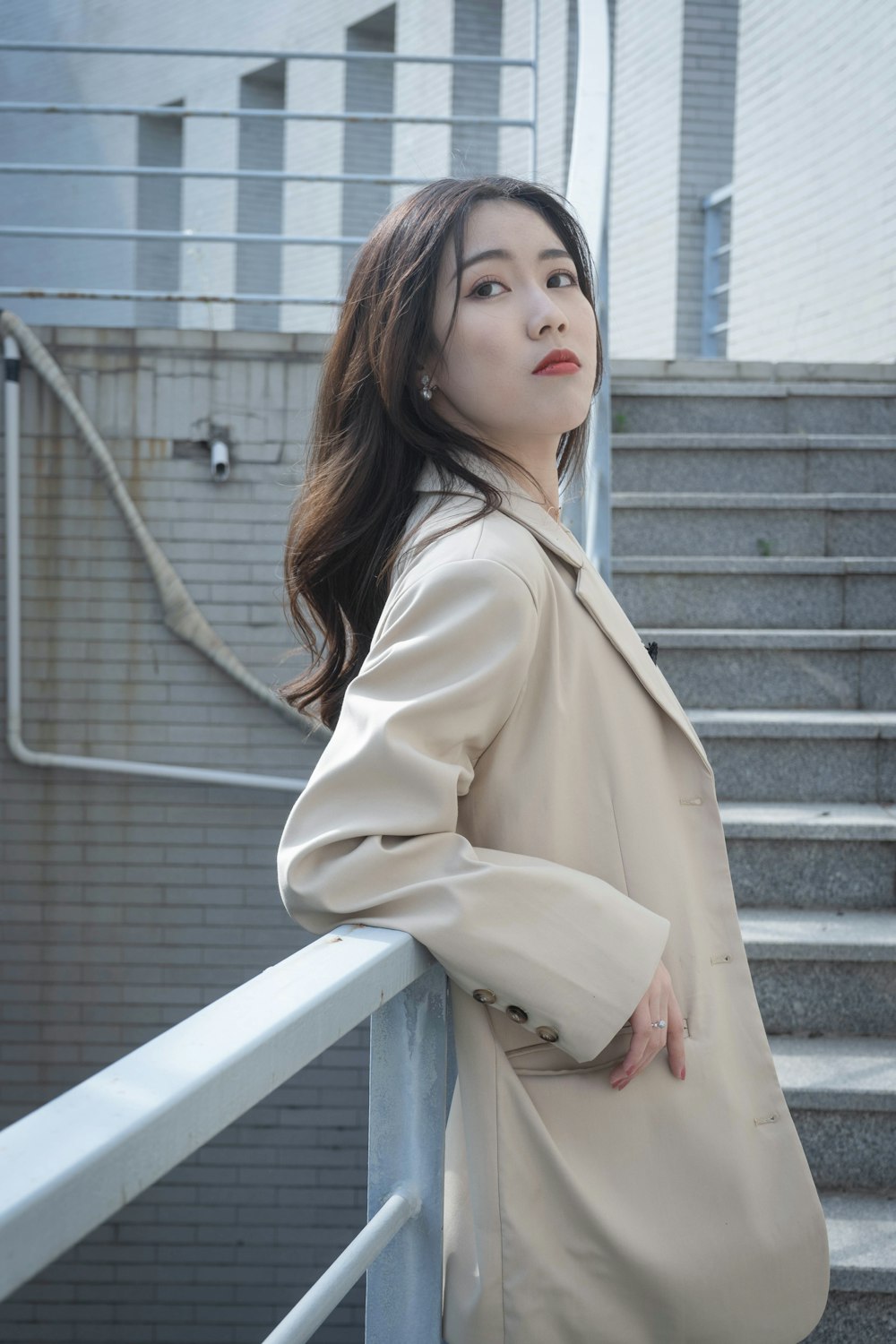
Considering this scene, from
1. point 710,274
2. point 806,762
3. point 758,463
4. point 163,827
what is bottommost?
point 163,827

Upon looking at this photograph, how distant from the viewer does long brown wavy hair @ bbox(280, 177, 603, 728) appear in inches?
45.4

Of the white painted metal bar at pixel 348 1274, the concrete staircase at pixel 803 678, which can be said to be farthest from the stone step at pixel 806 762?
the white painted metal bar at pixel 348 1274

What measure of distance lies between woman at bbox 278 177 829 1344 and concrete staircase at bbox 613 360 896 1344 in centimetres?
84

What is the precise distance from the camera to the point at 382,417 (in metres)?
1.19

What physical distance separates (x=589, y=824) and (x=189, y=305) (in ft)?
29.7

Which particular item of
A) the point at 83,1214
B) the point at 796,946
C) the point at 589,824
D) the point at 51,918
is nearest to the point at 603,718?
the point at 589,824

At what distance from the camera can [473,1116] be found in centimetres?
→ 101

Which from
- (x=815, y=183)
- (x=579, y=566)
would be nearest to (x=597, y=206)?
(x=579, y=566)

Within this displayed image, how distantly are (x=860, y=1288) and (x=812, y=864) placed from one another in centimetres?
93

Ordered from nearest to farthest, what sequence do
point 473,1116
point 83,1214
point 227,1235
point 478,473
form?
point 83,1214 → point 473,1116 → point 478,473 → point 227,1235

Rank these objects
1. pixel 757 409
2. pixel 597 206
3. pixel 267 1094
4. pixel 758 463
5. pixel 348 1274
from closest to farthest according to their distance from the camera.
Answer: pixel 267 1094 < pixel 348 1274 < pixel 597 206 < pixel 758 463 < pixel 757 409

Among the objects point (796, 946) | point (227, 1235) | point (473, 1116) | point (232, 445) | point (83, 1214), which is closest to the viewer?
point (83, 1214)

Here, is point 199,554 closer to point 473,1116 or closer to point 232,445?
point 232,445

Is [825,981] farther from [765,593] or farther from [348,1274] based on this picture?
[348,1274]
